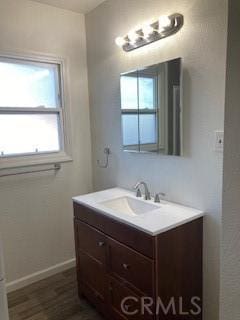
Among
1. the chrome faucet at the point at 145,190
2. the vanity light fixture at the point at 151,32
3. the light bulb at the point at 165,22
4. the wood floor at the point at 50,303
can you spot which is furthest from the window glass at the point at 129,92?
the wood floor at the point at 50,303

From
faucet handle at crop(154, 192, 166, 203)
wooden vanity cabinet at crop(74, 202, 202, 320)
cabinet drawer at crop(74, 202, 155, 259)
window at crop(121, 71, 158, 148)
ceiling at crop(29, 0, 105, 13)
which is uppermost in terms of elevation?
ceiling at crop(29, 0, 105, 13)

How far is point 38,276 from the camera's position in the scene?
2494 millimetres

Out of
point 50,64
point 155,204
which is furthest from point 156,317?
point 50,64

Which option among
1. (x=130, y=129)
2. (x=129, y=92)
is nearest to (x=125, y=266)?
(x=130, y=129)

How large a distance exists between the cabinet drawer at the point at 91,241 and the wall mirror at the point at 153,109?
73 cm

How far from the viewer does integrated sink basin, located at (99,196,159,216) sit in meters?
1.96

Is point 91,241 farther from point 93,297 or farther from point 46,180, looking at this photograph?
point 46,180

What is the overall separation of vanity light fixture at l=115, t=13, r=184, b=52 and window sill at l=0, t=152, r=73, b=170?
1148 millimetres

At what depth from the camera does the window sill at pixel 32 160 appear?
7.27ft

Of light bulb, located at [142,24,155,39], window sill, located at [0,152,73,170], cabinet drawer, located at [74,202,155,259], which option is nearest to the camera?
cabinet drawer, located at [74,202,155,259]

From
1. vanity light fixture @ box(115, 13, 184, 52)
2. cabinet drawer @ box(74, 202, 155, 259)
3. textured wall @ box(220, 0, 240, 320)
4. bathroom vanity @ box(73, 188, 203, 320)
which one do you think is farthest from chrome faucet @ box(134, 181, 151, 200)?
textured wall @ box(220, 0, 240, 320)

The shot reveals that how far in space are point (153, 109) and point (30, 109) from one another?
3.73 ft

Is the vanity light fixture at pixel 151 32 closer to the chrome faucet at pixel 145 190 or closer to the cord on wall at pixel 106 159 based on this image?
the cord on wall at pixel 106 159

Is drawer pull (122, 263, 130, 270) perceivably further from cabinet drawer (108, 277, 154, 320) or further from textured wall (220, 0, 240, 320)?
textured wall (220, 0, 240, 320)
